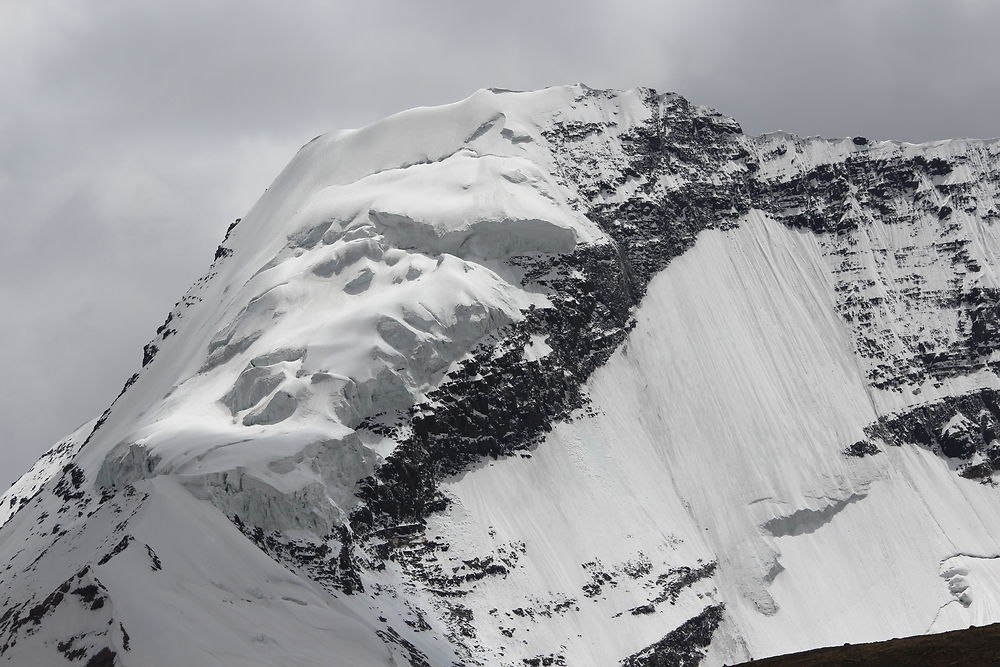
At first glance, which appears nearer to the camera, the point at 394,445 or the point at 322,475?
the point at 322,475

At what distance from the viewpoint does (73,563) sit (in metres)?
160

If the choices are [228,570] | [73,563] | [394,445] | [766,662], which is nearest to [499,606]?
[394,445]

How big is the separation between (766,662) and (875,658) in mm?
11846

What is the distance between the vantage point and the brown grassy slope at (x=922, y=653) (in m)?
96.0

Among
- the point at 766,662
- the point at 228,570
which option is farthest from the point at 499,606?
the point at 766,662

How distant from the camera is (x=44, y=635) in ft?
472

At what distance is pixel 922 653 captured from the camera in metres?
99.8

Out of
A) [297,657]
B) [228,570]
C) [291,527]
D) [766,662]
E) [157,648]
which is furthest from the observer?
[291,527]

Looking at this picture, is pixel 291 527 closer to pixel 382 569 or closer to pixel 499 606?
pixel 382 569

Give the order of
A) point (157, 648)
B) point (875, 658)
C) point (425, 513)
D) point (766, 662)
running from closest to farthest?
1. point (875, 658)
2. point (766, 662)
3. point (157, 648)
4. point (425, 513)

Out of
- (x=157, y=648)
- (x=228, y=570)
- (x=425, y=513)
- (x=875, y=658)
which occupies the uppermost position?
(x=425, y=513)

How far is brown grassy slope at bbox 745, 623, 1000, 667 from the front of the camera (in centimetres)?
9599

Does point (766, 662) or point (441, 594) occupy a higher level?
point (441, 594)

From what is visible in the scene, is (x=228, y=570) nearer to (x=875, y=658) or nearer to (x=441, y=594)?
(x=441, y=594)
